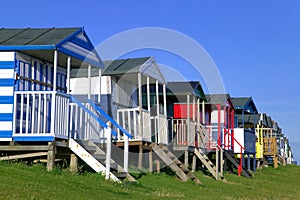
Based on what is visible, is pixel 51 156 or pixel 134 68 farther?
pixel 134 68

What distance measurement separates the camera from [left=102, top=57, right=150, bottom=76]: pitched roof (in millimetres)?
21297

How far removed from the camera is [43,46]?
50.1ft

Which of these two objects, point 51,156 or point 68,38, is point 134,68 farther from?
point 51,156

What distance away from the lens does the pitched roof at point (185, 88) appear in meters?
27.0

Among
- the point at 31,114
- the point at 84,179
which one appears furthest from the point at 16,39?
the point at 84,179

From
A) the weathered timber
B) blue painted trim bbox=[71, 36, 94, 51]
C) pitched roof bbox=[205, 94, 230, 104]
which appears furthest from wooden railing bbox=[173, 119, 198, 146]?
the weathered timber

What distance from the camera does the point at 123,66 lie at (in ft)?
73.6

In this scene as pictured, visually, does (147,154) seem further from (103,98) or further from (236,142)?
(236,142)

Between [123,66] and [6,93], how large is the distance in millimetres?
7838

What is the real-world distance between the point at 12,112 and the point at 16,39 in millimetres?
2294

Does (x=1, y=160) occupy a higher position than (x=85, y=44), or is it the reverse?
(x=85, y=44)

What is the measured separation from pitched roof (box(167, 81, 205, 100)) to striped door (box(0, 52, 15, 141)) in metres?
12.5

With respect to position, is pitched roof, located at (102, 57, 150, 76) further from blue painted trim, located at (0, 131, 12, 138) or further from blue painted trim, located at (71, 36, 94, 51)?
blue painted trim, located at (0, 131, 12, 138)

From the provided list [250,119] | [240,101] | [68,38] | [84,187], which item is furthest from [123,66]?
[250,119]
